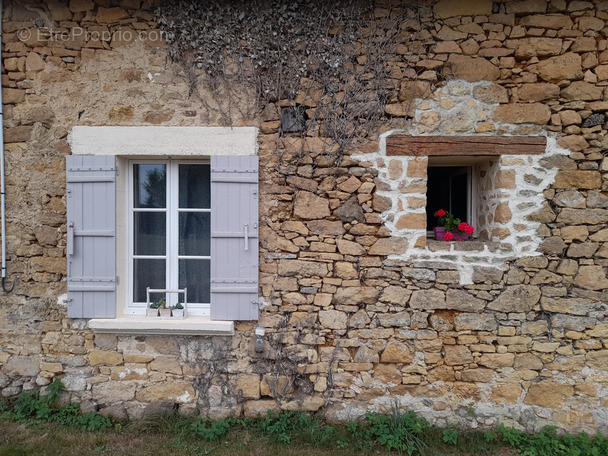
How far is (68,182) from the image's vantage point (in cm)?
298

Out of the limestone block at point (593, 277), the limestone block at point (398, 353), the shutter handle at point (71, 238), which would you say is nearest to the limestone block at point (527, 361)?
the limestone block at point (593, 277)

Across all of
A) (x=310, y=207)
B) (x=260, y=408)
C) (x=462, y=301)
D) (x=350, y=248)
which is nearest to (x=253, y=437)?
(x=260, y=408)

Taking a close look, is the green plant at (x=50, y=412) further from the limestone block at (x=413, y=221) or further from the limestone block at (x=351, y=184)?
the limestone block at (x=413, y=221)

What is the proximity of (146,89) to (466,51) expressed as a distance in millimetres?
2842

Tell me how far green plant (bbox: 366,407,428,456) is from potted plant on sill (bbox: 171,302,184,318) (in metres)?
1.88

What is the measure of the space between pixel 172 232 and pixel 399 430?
2.62 metres

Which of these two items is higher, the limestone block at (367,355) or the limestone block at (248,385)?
the limestone block at (367,355)

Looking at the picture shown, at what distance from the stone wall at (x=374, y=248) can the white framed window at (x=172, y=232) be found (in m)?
0.42

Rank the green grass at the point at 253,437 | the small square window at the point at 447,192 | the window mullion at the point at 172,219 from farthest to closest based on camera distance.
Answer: the small square window at the point at 447,192
the window mullion at the point at 172,219
the green grass at the point at 253,437

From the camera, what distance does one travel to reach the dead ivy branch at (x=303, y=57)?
295 centimetres

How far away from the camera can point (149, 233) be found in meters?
3.19

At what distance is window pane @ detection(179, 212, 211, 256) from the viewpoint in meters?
3.15

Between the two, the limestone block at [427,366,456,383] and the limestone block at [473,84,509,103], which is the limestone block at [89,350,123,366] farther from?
the limestone block at [473,84,509,103]

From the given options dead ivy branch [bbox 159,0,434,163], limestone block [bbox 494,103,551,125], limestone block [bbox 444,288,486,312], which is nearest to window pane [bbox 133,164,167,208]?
dead ivy branch [bbox 159,0,434,163]
